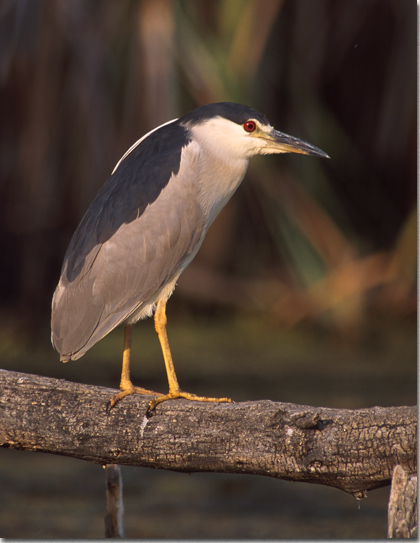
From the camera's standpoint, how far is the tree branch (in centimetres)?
159

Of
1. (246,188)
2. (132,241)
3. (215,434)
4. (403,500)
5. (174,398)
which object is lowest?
(403,500)

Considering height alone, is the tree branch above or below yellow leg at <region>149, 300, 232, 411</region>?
below

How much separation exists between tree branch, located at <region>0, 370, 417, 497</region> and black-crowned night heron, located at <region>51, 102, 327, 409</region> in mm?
361

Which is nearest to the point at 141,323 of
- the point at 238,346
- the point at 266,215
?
the point at 238,346

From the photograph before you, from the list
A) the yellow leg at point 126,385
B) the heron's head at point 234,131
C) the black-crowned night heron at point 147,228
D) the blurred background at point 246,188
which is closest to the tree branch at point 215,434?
the yellow leg at point 126,385

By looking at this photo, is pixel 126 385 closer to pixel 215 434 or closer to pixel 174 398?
pixel 174 398

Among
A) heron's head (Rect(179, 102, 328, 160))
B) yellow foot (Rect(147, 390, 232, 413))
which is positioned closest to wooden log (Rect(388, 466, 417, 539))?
yellow foot (Rect(147, 390, 232, 413))

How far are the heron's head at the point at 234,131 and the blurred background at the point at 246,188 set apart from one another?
1312 millimetres

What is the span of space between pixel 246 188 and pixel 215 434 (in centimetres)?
288

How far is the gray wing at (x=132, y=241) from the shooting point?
2.29 meters

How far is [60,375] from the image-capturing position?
3.96 meters

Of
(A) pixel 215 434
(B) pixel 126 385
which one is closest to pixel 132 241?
(B) pixel 126 385

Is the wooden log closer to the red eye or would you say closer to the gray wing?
the gray wing

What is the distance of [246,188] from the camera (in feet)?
14.8
